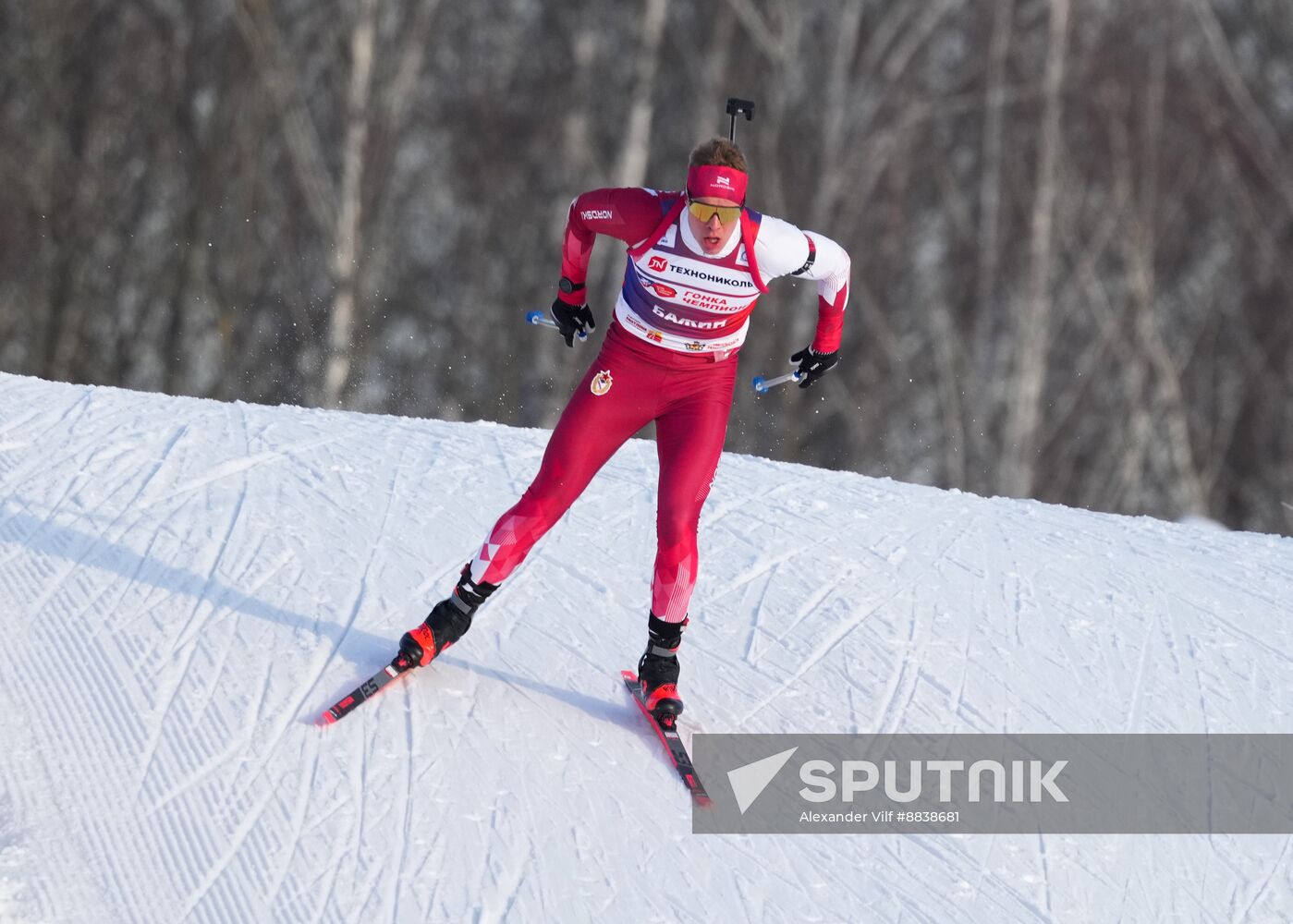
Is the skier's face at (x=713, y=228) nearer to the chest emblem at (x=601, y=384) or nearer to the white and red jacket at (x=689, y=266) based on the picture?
the white and red jacket at (x=689, y=266)

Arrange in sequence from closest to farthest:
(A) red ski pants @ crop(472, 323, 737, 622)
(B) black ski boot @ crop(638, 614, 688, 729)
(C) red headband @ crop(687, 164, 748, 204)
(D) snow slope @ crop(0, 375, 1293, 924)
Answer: (D) snow slope @ crop(0, 375, 1293, 924) → (C) red headband @ crop(687, 164, 748, 204) → (A) red ski pants @ crop(472, 323, 737, 622) → (B) black ski boot @ crop(638, 614, 688, 729)

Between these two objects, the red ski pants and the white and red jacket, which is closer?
the white and red jacket

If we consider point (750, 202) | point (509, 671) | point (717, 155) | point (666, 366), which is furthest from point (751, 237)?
point (750, 202)

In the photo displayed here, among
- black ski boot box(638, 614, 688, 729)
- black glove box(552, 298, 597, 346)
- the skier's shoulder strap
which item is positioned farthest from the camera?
black glove box(552, 298, 597, 346)

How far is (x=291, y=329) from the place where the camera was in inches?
591

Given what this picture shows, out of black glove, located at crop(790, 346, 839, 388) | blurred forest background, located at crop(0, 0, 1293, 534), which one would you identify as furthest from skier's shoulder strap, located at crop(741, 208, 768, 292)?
blurred forest background, located at crop(0, 0, 1293, 534)

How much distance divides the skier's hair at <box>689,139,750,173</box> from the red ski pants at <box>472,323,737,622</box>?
1.71ft

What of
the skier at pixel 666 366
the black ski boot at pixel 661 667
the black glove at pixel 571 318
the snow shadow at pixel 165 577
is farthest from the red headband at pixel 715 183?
the snow shadow at pixel 165 577

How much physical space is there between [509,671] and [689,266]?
1358 mm

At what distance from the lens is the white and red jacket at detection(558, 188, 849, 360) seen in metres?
3.70

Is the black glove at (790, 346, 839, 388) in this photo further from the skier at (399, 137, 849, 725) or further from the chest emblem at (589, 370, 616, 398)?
the chest emblem at (589, 370, 616, 398)

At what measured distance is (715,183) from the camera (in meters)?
3.58

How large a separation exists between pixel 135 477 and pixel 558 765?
258 cm

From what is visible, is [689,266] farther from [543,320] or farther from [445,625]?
[445,625]
